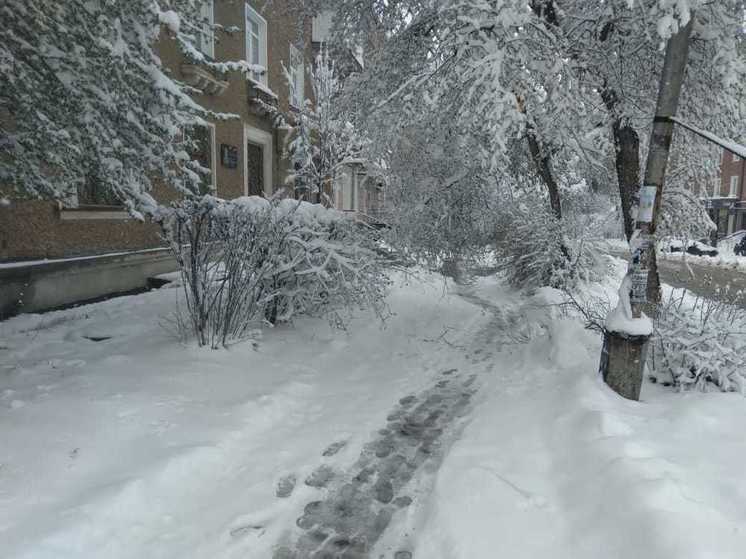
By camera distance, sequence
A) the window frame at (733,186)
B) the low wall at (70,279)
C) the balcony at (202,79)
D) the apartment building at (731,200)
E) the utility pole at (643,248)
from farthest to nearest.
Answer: the window frame at (733,186) → the apartment building at (731,200) → the balcony at (202,79) → the low wall at (70,279) → the utility pole at (643,248)

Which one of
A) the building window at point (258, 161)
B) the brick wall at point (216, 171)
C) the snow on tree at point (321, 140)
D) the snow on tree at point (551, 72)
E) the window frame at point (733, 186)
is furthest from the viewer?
the window frame at point (733, 186)

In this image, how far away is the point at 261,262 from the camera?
18.9 ft

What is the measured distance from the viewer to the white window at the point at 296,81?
14.7 metres

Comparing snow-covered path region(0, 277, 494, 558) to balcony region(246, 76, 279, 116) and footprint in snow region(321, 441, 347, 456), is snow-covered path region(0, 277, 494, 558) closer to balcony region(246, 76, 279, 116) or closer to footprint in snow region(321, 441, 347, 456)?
footprint in snow region(321, 441, 347, 456)

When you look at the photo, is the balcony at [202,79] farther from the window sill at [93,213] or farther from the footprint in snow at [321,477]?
the footprint in snow at [321,477]

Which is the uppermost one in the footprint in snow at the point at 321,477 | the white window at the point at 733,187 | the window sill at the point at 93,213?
the white window at the point at 733,187

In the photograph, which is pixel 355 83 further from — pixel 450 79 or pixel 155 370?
pixel 155 370

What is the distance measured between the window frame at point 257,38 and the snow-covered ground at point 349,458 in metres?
10.0

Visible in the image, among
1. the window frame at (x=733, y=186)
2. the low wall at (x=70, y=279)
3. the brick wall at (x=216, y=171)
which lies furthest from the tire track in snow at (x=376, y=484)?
the window frame at (x=733, y=186)

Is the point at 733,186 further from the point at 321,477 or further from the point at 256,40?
the point at 321,477

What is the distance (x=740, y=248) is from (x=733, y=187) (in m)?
14.3

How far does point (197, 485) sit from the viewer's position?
10.1 ft

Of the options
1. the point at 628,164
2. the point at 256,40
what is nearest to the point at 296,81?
the point at 256,40

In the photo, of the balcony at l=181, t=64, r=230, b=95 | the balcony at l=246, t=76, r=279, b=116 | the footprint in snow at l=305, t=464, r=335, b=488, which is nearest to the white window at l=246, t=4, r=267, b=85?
the balcony at l=246, t=76, r=279, b=116
